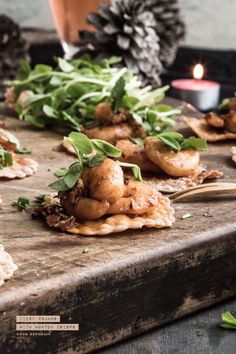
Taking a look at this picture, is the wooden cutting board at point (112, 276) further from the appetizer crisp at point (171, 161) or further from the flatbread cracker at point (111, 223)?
the appetizer crisp at point (171, 161)

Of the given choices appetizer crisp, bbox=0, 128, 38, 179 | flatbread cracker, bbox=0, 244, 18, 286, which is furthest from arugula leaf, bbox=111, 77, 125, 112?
flatbread cracker, bbox=0, 244, 18, 286

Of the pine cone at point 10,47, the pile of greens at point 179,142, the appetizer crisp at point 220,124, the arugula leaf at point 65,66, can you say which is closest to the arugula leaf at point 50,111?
the arugula leaf at point 65,66

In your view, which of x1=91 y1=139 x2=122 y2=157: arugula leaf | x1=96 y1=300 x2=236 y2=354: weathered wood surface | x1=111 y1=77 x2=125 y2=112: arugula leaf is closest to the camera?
x1=96 y1=300 x2=236 y2=354: weathered wood surface

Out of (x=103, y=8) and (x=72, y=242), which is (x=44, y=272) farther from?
(x=103, y=8)

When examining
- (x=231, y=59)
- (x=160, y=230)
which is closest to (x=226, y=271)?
(x=160, y=230)

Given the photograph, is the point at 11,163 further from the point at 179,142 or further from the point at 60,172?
the point at 179,142

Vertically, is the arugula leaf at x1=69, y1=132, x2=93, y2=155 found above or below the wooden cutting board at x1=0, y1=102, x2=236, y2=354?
above

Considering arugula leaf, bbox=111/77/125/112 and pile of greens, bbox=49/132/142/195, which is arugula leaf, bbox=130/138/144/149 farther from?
pile of greens, bbox=49/132/142/195

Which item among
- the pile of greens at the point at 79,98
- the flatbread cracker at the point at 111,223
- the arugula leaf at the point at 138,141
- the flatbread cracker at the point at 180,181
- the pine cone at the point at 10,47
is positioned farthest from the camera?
the pine cone at the point at 10,47

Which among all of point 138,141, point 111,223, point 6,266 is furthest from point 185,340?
point 138,141
